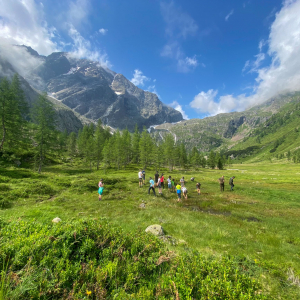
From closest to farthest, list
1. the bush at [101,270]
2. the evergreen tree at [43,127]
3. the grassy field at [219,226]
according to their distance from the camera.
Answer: the bush at [101,270] < the grassy field at [219,226] < the evergreen tree at [43,127]

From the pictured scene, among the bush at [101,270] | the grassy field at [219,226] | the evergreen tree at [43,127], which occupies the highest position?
the evergreen tree at [43,127]

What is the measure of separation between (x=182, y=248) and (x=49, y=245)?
593 centimetres

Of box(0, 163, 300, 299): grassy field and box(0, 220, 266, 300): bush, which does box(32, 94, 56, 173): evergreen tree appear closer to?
box(0, 163, 300, 299): grassy field

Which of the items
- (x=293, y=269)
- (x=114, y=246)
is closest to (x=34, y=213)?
(x=114, y=246)

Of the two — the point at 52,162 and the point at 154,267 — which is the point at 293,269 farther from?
the point at 52,162

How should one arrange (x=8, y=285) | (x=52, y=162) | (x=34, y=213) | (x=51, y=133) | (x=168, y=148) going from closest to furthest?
(x=8, y=285), (x=34, y=213), (x=51, y=133), (x=52, y=162), (x=168, y=148)

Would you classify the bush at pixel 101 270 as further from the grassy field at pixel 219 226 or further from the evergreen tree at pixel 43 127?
the evergreen tree at pixel 43 127

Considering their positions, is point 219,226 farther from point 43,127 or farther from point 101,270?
point 43,127

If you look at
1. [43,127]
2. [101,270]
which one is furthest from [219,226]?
[43,127]

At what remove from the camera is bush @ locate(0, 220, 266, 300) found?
3.62 meters

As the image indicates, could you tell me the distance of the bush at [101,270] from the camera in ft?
11.9

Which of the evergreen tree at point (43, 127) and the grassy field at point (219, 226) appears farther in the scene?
the evergreen tree at point (43, 127)

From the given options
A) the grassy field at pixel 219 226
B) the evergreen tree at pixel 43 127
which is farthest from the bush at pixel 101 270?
the evergreen tree at pixel 43 127

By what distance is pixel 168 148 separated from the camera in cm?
7931
